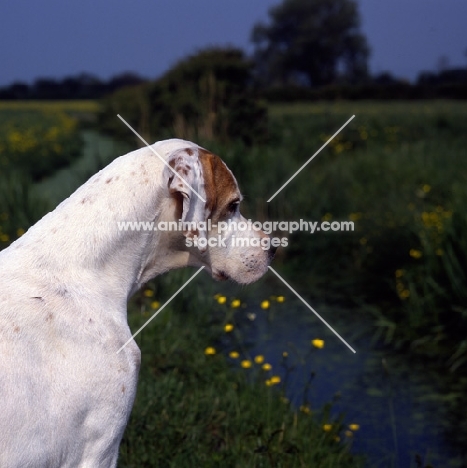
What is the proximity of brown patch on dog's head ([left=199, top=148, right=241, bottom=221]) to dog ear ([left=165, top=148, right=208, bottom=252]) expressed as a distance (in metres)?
0.03

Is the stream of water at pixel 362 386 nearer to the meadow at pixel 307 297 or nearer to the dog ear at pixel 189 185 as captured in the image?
the meadow at pixel 307 297

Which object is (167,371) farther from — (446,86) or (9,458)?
(446,86)

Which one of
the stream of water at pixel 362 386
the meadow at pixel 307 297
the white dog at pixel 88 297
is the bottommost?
the stream of water at pixel 362 386

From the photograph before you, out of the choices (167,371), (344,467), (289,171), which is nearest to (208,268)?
(344,467)

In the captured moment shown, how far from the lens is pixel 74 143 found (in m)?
20.4

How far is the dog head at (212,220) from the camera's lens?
8.37ft

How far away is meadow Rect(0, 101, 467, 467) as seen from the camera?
3.84 m

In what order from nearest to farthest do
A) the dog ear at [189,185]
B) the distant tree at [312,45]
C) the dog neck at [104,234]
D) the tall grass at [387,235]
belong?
the dog neck at [104,234], the dog ear at [189,185], the tall grass at [387,235], the distant tree at [312,45]

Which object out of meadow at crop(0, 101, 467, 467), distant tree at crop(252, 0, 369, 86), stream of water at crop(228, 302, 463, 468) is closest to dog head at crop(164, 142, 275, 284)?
meadow at crop(0, 101, 467, 467)

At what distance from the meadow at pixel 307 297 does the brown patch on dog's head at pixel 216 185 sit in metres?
1.06

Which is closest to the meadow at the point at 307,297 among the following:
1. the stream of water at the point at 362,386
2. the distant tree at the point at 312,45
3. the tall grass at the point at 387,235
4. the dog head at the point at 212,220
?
the tall grass at the point at 387,235

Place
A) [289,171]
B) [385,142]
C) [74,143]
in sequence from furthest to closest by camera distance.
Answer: [74,143]
[385,142]
[289,171]

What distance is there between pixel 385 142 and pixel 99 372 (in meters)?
13.3

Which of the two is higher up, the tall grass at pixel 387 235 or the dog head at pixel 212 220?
the dog head at pixel 212 220
